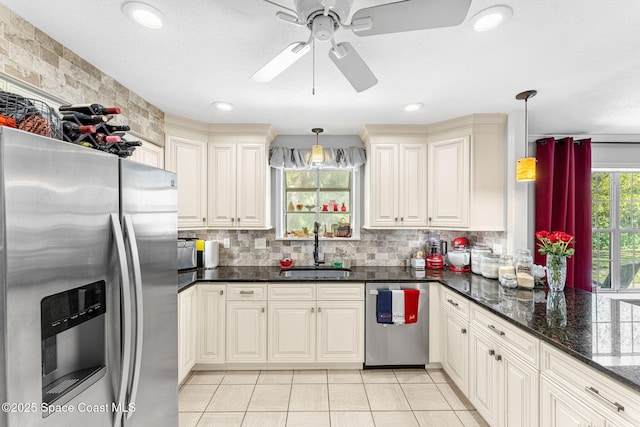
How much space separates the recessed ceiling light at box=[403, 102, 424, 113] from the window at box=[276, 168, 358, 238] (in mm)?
1101

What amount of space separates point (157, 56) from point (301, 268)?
241 cm

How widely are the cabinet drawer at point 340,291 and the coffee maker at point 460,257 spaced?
109cm

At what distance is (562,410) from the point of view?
142 centimetres

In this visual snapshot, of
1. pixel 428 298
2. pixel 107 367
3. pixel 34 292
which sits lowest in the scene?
pixel 428 298

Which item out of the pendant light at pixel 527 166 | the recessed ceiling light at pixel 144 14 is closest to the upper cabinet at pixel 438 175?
the pendant light at pixel 527 166

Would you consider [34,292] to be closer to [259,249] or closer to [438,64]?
[438,64]

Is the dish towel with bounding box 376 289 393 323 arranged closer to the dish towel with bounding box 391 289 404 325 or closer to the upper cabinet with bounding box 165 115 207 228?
the dish towel with bounding box 391 289 404 325

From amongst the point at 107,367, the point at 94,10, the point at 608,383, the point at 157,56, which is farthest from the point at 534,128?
the point at 107,367

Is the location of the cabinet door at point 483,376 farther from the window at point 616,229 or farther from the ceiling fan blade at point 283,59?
the window at point 616,229

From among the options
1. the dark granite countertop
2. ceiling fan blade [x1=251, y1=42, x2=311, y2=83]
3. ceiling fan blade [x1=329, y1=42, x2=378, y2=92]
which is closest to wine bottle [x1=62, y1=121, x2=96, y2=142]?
ceiling fan blade [x1=251, y1=42, x2=311, y2=83]

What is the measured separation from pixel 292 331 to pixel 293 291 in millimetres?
377

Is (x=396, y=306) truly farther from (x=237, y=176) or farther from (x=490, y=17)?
(x=490, y=17)

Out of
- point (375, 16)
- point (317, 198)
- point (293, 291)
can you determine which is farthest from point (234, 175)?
point (375, 16)

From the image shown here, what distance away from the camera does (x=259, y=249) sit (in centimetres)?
358
